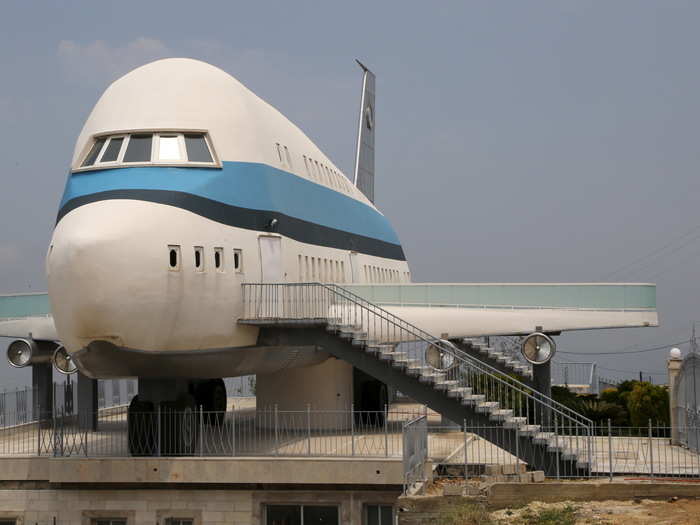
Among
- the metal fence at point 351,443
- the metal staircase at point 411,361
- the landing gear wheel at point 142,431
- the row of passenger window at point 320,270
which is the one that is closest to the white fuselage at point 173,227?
the row of passenger window at point 320,270

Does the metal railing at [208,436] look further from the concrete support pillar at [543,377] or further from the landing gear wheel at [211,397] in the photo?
the concrete support pillar at [543,377]

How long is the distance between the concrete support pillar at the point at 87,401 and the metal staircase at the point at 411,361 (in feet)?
29.2

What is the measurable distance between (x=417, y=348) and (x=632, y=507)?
831cm

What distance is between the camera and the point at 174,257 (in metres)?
24.1

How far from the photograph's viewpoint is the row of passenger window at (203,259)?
78.7 feet

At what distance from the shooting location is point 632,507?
68.1 ft

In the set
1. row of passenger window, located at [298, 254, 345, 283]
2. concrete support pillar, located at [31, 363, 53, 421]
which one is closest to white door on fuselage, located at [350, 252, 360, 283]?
row of passenger window, located at [298, 254, 345, 283]

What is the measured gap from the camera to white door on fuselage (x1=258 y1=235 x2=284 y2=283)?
27328 mm

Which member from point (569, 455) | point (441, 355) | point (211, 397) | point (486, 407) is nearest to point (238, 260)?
point (441, 355)

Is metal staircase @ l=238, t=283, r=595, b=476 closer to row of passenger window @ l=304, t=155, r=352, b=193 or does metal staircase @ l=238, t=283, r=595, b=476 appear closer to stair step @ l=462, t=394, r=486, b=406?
stair step @ l=462, t=394, r=486, b=406

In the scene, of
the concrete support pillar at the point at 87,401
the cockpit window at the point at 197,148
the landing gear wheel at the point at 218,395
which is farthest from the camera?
the landing gear wheel at the point at 218,395

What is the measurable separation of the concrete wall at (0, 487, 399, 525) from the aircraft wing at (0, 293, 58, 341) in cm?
814

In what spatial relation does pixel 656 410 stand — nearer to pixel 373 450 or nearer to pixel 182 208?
pixel 373 450

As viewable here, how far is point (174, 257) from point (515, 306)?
10.4 meters
